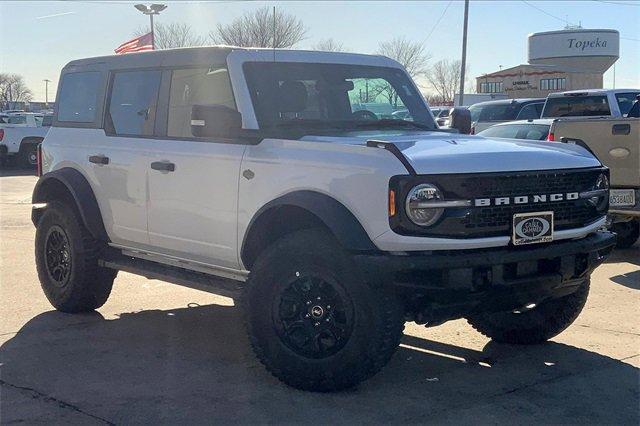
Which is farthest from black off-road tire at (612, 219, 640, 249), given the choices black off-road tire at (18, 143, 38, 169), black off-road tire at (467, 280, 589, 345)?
black off-road tire at (18, 143, 38, 169)

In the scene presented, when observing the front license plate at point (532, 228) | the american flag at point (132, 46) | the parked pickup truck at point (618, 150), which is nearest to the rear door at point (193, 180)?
the front license plate at point (532, 228)

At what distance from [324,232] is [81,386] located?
5.56 ft

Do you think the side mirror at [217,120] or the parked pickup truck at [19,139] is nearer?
the side mirror at [217,120]

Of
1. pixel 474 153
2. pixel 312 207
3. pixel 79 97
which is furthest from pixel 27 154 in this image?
pixel 474 153

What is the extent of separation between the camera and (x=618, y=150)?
9000 millimetres

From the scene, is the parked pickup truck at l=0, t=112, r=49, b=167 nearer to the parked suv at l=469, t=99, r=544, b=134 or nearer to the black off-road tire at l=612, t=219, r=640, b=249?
the parked suv at l=469, t=99, r=544, b=134

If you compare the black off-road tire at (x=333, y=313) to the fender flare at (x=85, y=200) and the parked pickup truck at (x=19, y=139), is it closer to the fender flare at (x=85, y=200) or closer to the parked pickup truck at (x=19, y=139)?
the fender flare at (x=85, y=200)

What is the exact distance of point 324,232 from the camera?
4.66 meters

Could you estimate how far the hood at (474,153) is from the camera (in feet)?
14.5

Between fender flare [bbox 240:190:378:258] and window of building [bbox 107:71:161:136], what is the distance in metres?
1.82

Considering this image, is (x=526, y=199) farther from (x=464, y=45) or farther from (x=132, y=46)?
(x=464, y=45)

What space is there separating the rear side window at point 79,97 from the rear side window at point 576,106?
9981 mm

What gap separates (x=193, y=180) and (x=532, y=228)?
7.30 ft

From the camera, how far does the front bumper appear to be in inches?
168
